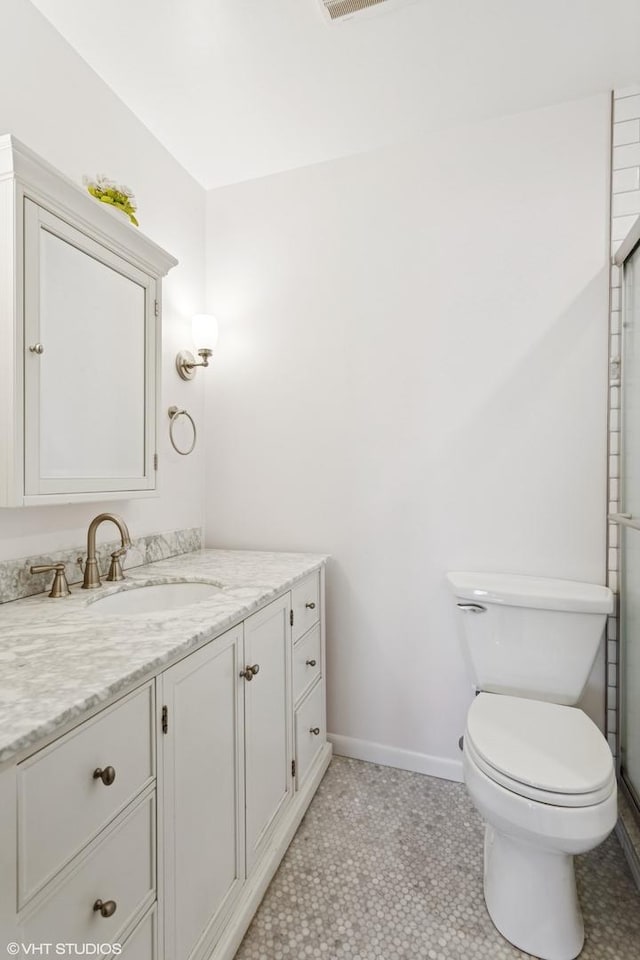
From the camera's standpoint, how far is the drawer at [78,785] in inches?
24.8

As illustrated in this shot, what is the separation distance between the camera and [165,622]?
41.5 inches

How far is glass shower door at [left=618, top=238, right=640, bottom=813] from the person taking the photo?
149cm

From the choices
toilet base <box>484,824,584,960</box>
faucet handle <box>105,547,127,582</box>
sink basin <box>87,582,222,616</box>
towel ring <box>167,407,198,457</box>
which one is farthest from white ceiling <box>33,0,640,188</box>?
toilet base <box>484,824,584,960</box>

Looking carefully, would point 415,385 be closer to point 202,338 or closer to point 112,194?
point 202,338

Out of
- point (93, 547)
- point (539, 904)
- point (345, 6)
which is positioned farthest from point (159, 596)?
point (345, 6)

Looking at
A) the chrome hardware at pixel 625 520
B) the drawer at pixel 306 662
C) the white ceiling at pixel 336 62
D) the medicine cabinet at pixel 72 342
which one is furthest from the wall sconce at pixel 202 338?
the chrome hardware at pixel 625 520

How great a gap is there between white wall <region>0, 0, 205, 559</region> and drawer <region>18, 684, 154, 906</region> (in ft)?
2.32

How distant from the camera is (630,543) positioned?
1.54 m

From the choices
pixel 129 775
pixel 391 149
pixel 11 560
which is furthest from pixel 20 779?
pixel 391 149

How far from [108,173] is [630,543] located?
7.25 ft

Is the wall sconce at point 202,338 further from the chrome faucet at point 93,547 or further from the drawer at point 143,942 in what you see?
the drawer at point 143,942

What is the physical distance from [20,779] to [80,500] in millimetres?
814

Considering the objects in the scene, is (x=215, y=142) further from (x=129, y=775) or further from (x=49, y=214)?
(x=129, y=775)

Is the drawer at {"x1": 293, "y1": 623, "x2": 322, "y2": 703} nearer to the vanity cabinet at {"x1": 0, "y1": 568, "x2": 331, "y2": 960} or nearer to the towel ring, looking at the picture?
the vanity cabinet at {"x1": 0, "y1": 568, "x2": 331, "y2": 960}
